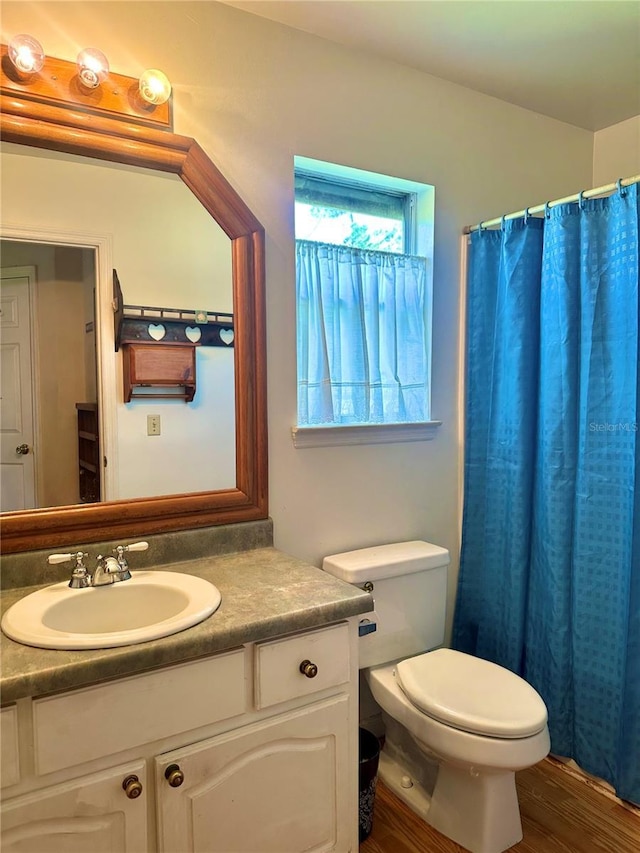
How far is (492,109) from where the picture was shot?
2.23 meters

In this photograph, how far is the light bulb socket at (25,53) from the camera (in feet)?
4.34

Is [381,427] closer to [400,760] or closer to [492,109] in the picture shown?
[400,760]

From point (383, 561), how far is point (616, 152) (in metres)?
2.06

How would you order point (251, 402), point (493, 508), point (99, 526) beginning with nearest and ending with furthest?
point (99, 526) < point (251, 402) < point (493, 508)

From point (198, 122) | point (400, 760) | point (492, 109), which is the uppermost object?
point (492, 109)

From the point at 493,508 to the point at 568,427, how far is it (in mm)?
446

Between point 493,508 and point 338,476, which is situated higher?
point 338,476

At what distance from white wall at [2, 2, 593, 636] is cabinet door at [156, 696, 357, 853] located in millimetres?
640

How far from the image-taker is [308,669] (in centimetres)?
130

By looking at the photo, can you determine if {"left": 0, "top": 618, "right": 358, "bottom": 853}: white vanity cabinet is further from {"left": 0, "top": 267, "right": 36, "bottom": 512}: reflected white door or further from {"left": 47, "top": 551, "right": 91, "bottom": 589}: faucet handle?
{"left": 0, "top": 267, "right": 36, "bottom": 512}: reflected white door

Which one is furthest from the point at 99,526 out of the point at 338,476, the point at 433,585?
the point at 433,585

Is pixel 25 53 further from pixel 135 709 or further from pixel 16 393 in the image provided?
pixel 135 709

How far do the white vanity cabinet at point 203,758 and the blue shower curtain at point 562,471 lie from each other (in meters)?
0.92

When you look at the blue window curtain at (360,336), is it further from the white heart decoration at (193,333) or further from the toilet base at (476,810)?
the toilet base at (476,810)
